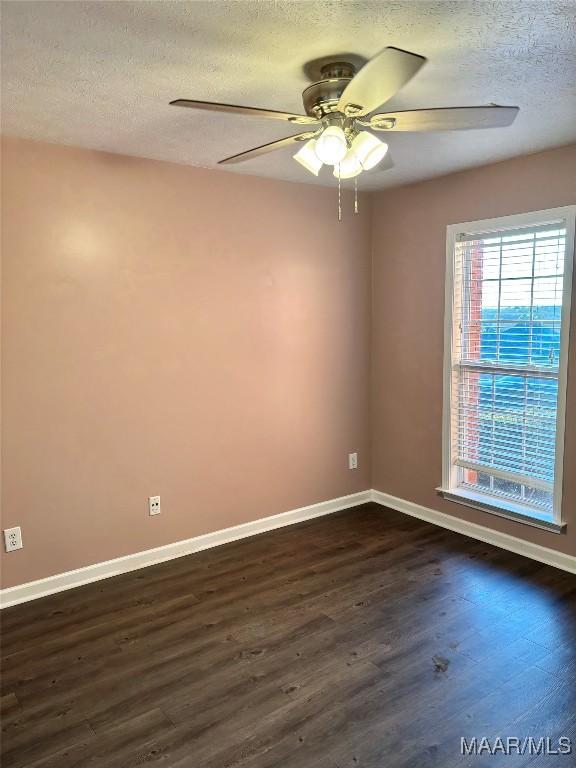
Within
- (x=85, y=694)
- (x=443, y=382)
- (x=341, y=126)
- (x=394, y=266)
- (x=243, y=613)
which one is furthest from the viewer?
(x=394, y=266)

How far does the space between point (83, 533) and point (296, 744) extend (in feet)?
5.78

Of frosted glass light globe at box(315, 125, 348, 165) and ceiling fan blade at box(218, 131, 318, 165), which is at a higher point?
ceiling fan blade at box(218, 131, 318, 165)

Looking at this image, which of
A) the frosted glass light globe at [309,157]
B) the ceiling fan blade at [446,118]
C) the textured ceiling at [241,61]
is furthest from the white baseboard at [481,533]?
the frosted glass light globe at [309,157]

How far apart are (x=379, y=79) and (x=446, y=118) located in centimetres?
42

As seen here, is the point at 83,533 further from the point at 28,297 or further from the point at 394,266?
the point at 394,266

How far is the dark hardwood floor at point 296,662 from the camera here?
1.99m

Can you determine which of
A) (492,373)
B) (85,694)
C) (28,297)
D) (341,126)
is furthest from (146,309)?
(492,373)

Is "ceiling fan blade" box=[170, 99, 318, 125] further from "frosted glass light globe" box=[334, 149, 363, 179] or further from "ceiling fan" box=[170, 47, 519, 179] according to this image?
"frosted glass light globe" box=[334, 149, 363, 179]

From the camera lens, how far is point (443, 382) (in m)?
3.87

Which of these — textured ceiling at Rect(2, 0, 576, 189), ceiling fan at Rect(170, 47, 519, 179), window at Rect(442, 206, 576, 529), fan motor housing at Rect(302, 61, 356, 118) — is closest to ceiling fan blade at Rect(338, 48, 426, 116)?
ceiling fan at Rect(170, 47, 519, 179)

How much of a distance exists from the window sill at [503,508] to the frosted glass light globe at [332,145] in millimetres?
2562

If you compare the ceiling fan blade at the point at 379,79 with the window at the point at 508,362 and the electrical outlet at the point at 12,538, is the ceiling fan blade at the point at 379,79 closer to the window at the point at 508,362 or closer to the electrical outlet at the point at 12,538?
the window at the point at 508,362

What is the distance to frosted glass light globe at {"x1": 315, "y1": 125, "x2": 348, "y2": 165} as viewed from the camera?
1.83 m

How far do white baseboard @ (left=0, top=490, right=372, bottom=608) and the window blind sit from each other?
3.54ft
